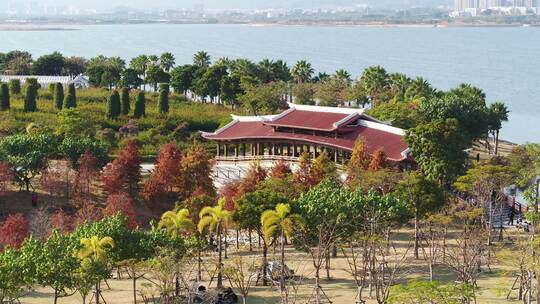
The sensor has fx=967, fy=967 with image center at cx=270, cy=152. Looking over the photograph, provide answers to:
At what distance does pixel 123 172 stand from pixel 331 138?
13.4 metres

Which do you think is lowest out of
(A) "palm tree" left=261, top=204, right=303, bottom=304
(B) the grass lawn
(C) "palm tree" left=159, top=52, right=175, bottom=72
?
(B) the grass lawn

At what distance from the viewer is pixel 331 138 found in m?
56.5

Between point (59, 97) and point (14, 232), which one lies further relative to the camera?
point (59, 97)

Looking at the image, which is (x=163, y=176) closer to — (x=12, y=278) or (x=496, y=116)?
(x=12, y=278)

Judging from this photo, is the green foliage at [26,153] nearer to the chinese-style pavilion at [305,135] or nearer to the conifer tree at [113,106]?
the chinese-style pavilion at [305,135]

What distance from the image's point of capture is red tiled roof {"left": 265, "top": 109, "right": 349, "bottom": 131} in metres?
57.0

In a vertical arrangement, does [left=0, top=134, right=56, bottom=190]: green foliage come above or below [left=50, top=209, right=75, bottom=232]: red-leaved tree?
above

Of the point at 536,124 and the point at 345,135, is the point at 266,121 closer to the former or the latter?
the point at 345,135

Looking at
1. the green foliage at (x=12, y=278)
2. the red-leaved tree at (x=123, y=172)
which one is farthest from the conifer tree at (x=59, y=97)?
the green foliage at (x=12, y=278)

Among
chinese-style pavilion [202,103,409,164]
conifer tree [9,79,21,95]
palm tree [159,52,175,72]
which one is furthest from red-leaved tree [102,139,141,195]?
palm tree [159,52,175,72]

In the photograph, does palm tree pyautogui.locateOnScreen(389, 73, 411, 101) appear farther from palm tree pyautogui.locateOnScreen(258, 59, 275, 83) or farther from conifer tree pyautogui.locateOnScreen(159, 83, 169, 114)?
conifer tree pyautogui.locateOnScreen(159, 83, 169, 114)

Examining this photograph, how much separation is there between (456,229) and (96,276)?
19448 millimetres

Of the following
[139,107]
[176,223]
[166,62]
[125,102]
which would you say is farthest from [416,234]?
[166,62]

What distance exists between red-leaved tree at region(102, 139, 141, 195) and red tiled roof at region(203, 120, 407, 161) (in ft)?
37.5
